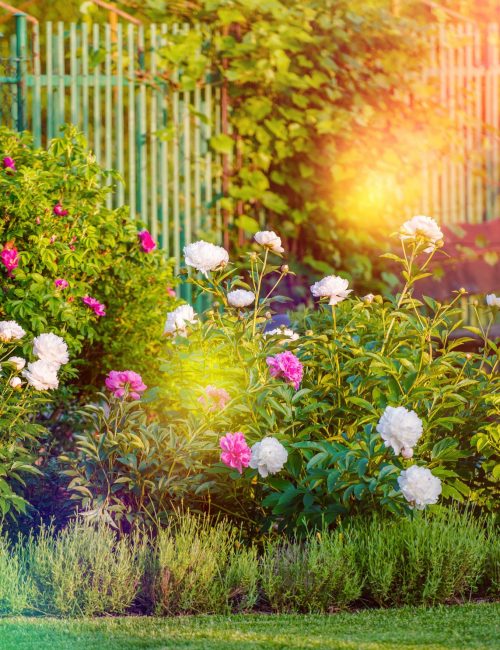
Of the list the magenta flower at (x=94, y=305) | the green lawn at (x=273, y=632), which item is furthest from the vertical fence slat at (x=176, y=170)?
the green lawn at (x=273, y=632)

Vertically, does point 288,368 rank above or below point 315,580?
above

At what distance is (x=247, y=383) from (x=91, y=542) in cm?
97

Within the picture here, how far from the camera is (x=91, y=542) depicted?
3824 millimetres

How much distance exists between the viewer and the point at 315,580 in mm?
3723

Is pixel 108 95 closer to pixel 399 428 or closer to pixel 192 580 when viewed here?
pixel 399 428

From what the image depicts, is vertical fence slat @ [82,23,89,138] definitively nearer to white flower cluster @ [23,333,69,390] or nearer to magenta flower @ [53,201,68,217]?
magenta flower @ [53,201,68,217]

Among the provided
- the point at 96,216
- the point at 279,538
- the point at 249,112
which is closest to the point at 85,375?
the point at 96,216

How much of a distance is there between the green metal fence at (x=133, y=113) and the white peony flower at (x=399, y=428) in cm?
432

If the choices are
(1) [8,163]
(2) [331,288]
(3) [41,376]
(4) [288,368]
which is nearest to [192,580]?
Answer: (4) [288,368]

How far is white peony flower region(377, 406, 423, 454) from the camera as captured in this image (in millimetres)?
3729

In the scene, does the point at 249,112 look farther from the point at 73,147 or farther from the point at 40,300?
the point at 40,300

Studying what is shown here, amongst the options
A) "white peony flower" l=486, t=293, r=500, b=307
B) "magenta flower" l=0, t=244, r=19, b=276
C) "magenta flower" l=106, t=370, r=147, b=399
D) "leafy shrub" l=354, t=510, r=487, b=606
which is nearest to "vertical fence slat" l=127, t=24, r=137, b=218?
"magenta flower" l=0, t=244, r=19, b=276

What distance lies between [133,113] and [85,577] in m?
4.82

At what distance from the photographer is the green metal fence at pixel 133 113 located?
7664 millimetres
